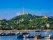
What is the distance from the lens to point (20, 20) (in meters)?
3.98

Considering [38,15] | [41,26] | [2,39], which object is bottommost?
[2,39]

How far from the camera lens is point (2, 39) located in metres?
3.88

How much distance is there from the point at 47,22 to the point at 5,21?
109 centimetres

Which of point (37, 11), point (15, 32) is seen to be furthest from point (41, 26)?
point (15, 32)

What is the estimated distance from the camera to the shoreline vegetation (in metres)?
3.95

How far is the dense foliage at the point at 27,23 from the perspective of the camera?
3953 mm

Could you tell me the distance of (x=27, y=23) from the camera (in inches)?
156

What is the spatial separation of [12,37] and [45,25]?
0.90 m

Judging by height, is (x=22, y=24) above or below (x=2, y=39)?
above

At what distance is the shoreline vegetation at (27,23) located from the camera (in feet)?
13.0

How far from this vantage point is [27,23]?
3.95m

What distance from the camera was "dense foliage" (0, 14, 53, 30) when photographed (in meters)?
3.95

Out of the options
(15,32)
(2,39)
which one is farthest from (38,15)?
(2,39)

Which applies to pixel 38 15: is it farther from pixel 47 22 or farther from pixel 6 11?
pixel 6 11
